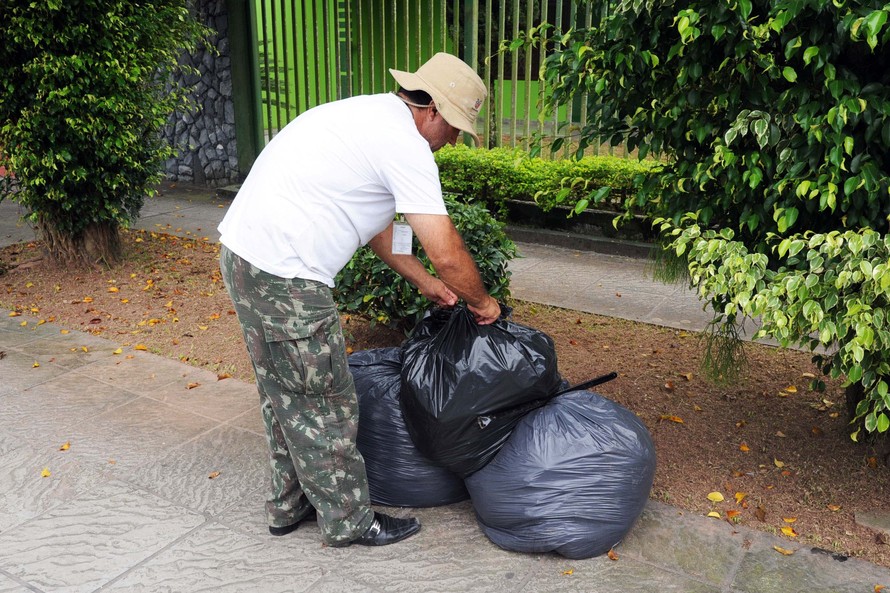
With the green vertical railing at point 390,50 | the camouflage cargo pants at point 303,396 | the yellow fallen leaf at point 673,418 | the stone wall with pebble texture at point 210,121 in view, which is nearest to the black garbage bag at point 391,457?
the camouflage cargo pants at point 303,396

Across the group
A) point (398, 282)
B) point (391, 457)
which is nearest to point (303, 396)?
point (391, 457)

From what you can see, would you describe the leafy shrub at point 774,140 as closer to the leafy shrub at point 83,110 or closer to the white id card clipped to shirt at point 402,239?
the white id card clipped to shirt at point 402,239

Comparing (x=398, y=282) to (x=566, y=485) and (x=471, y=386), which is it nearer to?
(x=471, y=386)

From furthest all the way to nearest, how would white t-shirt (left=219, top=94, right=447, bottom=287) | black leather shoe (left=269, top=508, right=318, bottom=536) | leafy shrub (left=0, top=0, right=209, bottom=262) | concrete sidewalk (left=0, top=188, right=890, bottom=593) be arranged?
leafy shrub (left=0, top=0, right=209, bottom=262)
black leather shoe (left=269, top=508, right=318, bottom=536)
concrete sidewalk (left=0, top=188, right=890, bottom=593)
white t-shirt (left=219, top=94, right=447, bottom=287)

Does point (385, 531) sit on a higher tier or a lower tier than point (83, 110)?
lower

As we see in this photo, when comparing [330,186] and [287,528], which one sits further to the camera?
[287,528]

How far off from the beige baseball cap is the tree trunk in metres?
4.72

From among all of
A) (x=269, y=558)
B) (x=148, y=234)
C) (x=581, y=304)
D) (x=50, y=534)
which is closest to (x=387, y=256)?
(x=269, y=558)

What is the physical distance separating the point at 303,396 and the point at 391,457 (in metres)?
0.57

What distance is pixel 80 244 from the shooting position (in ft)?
22.3

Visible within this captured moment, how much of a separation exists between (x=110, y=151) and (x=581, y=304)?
369cm

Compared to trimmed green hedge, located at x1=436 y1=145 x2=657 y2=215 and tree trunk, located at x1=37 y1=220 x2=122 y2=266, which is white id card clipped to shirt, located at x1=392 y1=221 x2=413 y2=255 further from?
tree trunk, located at x1=37 y1=220 x2=122 y2=266

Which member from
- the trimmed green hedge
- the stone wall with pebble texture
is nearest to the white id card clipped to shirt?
the trimmed green hedge

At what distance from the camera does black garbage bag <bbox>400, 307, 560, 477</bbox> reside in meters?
3.08
